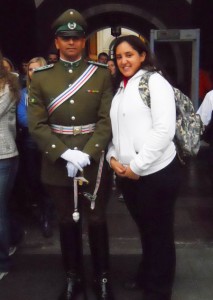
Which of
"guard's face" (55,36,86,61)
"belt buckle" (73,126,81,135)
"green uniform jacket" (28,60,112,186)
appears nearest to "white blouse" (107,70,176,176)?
"green uniform jacket" (28,60,112,186)

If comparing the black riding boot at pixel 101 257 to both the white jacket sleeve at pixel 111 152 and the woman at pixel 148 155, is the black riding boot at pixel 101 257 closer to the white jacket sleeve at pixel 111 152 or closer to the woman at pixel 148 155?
the woman at pixel 148 155

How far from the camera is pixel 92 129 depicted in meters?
3.34

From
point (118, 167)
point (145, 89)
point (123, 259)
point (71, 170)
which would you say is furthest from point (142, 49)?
point (123, 259)

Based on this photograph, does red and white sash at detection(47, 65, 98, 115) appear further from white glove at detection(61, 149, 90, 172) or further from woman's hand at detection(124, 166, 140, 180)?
woman's hand at detection(124, 166, 140, 180)

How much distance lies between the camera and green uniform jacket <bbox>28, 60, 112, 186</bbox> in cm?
325

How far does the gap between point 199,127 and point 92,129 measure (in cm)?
66

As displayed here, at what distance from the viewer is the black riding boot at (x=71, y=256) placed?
11.4ft

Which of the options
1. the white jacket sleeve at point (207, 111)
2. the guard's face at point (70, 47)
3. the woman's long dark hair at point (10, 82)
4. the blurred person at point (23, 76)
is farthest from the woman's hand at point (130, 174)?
the blurred person at point (23, 76)

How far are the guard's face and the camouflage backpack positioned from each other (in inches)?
18.8

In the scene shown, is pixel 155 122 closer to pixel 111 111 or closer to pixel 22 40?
pixel 111 111

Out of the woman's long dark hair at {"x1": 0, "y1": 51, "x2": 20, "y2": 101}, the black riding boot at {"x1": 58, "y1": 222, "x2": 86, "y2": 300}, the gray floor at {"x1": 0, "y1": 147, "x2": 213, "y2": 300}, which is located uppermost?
the woman's long dark hair at {"x1": 0, "y1": 51, "x2": 20, "y2": 101}

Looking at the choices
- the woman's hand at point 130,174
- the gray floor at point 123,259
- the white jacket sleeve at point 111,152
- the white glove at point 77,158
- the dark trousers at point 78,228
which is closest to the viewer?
the woman's hand at point 130,174

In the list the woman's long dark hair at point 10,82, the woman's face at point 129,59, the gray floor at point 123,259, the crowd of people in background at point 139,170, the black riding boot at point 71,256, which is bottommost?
the gray floor at point 123,259

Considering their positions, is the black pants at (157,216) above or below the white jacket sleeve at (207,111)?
below
